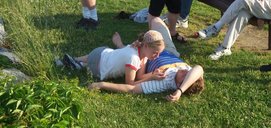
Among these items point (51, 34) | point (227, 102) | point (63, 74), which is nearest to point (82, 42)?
point (51, 34)

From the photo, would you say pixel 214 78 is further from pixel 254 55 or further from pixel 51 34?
pixel 51 34

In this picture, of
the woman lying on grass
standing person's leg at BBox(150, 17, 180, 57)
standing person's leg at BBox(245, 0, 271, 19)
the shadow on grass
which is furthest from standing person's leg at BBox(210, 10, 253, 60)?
the shadow on grass

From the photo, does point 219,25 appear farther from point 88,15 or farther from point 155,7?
point 88,15

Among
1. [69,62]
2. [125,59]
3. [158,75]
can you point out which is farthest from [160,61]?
[69,62]

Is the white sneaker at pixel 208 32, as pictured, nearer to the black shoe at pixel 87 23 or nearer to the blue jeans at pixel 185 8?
the blue jeans at pixel 185 8

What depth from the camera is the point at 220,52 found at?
19.4ft

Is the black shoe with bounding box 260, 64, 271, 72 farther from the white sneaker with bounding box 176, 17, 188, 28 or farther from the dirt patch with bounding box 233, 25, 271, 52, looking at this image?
the white sneaker with bounding box 176, 17, 188, 28

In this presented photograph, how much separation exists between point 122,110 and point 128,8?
3.93 meters

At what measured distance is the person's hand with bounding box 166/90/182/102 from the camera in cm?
464

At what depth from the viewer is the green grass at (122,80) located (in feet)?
13.3

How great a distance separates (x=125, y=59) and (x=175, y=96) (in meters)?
0.68

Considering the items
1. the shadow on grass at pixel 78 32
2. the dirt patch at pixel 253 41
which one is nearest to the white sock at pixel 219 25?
the dirt patch at pixel 253 41

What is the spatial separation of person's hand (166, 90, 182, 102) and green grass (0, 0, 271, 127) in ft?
0.18

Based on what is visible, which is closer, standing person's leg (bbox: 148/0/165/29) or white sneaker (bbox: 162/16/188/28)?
standing person's leg (bbox: 148/0/165/29)
